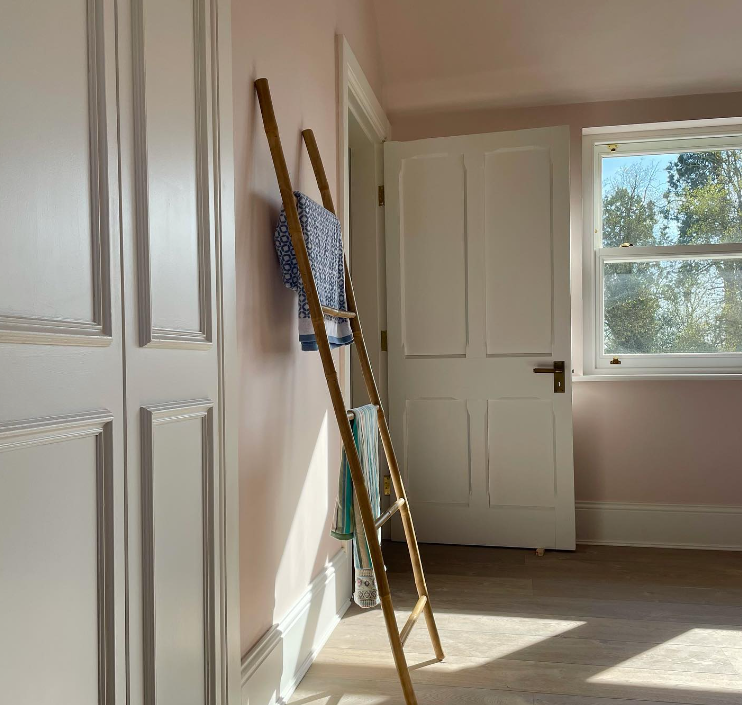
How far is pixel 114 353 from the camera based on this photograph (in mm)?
1043

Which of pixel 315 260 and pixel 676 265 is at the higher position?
pixel 676 265

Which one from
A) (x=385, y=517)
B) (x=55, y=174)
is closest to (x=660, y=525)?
(x=385, y=517)

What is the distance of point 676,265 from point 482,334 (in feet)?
3.63

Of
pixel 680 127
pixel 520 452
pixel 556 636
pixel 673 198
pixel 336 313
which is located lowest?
pixel 556 636

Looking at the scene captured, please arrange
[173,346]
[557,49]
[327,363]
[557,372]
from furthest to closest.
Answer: [557,49] < [557,372] < [327,363] < [173,346]

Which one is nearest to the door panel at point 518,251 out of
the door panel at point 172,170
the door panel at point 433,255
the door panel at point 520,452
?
the door panel at point 433,255

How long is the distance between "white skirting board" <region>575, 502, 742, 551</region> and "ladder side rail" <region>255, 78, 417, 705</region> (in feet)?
6.38

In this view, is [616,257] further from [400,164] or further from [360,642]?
[360,642]

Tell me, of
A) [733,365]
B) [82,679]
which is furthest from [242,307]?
[733,365]

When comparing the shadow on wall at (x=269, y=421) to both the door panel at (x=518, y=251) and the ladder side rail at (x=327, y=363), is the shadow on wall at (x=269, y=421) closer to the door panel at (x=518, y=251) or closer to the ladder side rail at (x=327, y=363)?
the ladder side rail at (x=327, y=363)

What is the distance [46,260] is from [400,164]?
9.11 feet

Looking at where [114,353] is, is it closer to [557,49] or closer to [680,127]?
[557,49]

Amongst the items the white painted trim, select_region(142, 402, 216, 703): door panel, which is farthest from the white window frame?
select_region(142, 402, 216, 703): door panel

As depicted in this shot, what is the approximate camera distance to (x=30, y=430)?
0.86 metres
